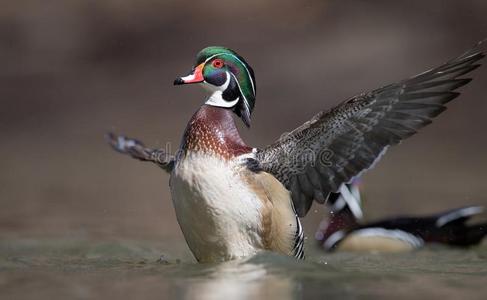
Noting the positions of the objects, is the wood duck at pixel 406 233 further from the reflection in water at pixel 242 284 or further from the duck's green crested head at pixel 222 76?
the reflection in water at pixel 242 284

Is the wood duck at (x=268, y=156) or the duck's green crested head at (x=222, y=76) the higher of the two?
the duck's green crested head at (x=222, y=76)

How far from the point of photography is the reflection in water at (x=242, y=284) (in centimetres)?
501

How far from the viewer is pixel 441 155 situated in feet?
40.4

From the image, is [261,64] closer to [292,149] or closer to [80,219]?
[80,219]

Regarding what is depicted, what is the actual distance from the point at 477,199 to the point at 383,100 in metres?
4.05

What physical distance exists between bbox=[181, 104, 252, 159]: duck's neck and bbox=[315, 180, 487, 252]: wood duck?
9.11 feet

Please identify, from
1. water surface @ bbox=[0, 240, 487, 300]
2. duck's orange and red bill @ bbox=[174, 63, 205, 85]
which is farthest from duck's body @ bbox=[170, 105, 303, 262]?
duck's orange and red bill @ bbox=[174, 63, 205, 85]

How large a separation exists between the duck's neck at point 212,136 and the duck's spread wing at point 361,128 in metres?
0.17

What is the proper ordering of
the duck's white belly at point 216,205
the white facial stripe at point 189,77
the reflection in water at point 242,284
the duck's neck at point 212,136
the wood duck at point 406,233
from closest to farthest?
the reflection in water at point 242,284 < the duck's white belly at point 216,205 < the duck's neck at point 212,136 < the white facial stripe at point 189,77 < the wood duck at point 406,233

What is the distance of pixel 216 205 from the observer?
5594 millimetres

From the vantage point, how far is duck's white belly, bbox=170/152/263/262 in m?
5.59

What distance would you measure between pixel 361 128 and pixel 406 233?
2.72m

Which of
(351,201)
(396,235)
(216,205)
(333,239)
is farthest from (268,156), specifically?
(351,201)

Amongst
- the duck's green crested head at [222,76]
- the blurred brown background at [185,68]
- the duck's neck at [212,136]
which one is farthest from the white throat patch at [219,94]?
the blurred brown background at [185,68]
